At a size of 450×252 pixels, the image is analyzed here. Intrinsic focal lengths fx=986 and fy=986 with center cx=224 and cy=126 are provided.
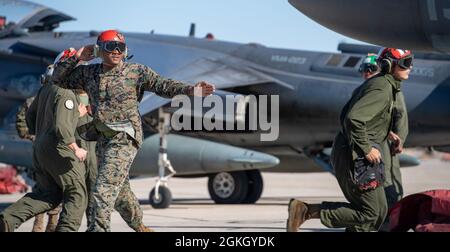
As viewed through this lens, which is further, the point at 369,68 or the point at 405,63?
the point at 369,68

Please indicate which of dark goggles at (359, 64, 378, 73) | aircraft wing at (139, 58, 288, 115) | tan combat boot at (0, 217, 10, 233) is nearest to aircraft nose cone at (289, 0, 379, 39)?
dark goggles at (359, 64, 378, 73)

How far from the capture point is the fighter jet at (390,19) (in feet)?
24.4

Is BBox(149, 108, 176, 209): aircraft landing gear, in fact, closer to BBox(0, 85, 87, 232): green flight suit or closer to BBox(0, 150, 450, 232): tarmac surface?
BBox(0, 150, 450, 232): tarmac surface

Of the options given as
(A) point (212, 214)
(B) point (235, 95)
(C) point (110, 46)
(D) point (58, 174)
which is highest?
(B) point (235, 95)

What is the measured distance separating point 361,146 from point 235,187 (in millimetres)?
9484

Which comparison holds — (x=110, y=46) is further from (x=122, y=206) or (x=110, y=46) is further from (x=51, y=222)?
(x=51, y=222)

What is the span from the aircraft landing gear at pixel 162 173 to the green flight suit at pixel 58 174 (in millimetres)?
6432

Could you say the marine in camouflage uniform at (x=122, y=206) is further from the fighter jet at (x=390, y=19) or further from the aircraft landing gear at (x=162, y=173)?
the aircraft landing gear at (x=162, y=173)

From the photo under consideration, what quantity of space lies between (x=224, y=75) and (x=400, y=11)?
956cm

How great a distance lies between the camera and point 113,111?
25.7 ft

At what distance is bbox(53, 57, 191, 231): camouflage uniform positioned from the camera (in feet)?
25.2

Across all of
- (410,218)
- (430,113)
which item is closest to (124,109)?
(410,218)

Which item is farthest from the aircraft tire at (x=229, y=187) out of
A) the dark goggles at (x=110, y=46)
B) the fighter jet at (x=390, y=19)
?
the fighter jet at (x=390, y=19)

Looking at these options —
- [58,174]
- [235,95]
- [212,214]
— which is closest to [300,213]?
[58,174]
